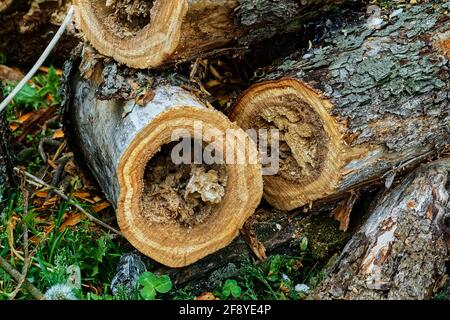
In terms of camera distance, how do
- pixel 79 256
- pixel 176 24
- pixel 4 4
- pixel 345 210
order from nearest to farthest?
1. pixel 176 24
2. pixel 79 256
3. pixel 345 210
4. pixel 4 4

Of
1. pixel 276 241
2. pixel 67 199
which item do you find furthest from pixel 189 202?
pixel 67 199

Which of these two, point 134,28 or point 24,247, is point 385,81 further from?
point 24,247

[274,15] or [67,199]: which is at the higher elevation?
[274,15]

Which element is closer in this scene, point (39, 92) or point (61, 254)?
point (61, 254)

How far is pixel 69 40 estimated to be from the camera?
13.3 feet

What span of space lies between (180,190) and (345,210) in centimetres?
76

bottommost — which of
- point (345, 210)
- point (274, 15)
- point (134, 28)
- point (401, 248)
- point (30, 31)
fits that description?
point (345, 210)

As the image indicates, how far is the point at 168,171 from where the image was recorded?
2773mm

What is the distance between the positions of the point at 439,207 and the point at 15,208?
1858 millimetres

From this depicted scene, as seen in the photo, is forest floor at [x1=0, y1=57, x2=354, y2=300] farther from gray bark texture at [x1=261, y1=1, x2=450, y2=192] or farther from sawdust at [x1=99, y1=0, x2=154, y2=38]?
gray bark texture at [x1=261, y1=1, x2=450, y2=192]

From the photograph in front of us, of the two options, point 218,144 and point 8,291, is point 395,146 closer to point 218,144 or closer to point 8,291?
point 218,144

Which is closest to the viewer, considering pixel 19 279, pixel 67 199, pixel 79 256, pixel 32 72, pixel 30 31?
pixel 19 279

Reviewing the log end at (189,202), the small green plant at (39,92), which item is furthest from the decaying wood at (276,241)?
the small green plant at (39,92)
